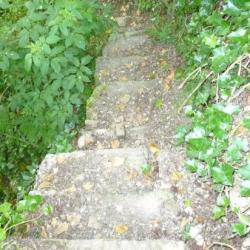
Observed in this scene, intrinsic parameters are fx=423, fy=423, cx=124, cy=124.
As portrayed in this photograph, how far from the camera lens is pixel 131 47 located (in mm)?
5277

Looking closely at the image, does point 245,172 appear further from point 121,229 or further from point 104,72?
point 104,72

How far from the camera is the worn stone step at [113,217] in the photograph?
2.92 metres

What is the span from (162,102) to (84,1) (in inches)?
50.7

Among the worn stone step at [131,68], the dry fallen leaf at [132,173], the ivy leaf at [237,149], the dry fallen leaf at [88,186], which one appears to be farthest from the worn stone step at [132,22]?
the ivy leaf at [237,149]

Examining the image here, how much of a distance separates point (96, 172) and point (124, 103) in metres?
1.21

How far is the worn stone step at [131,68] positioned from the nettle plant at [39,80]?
0.22 meters

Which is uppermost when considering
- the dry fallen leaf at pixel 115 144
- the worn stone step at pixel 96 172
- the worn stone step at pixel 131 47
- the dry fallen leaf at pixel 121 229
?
the worn stone step at pixel 131 47

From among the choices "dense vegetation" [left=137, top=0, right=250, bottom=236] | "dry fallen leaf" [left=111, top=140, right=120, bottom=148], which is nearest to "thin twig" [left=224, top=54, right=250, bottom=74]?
"dense vegetation" [left=137, top=0, right=250, bottom=236]

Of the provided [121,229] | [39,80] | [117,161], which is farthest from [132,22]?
[121,229]

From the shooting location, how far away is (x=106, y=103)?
4.48 metres

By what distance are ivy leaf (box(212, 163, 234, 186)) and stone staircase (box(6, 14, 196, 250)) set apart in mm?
347

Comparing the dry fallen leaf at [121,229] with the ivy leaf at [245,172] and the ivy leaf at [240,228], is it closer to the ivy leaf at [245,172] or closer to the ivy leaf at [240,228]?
the ivy leaf at [240,228]

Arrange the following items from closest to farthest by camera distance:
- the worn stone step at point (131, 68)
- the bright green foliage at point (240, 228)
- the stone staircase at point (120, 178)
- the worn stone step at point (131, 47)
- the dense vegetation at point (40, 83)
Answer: the bright green foliage at point (240, 228), the stone staircase at point (120, 178), the dense vegetation at point (40, 83), the worn stone step at point (131, 68), the worn stone step at point (131, 47)

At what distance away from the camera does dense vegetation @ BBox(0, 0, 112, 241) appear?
3936mm
